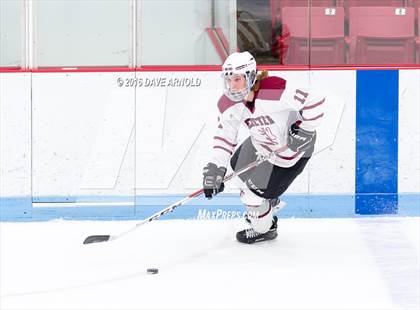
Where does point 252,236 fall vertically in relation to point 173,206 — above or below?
below

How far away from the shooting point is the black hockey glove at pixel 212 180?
392cm

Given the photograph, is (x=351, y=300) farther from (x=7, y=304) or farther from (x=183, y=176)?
(x=183, y=176)

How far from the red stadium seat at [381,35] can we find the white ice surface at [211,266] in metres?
0.83

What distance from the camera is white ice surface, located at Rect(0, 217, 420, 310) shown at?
323 cm

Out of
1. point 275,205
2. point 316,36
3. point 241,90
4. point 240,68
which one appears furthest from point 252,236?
point 316,36

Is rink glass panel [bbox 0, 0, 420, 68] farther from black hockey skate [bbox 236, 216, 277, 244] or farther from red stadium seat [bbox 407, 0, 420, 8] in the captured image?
black hockey skate [bbox 236, 216, 277, 244]

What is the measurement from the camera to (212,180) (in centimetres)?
396

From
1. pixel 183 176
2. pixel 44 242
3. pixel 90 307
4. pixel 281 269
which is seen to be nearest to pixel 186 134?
pixel 183 176

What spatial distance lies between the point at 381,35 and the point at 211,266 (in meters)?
1.75

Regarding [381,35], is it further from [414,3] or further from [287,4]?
[287,4]

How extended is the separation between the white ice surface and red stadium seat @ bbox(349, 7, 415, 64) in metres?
0.83

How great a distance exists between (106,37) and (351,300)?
2.15m

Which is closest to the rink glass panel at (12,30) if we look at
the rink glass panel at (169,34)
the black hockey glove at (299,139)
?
the rink glass panel at (169,34)

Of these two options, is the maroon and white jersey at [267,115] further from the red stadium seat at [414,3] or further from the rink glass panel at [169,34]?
the red stadium seat at [414,3]
